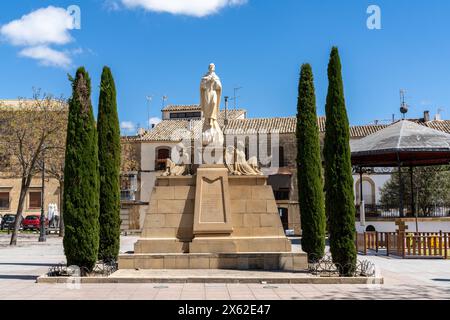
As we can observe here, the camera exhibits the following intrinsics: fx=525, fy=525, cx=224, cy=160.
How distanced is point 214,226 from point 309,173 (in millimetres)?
3413

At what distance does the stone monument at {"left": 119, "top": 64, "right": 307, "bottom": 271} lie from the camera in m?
12.7

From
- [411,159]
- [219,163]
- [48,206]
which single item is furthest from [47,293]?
[48,206]

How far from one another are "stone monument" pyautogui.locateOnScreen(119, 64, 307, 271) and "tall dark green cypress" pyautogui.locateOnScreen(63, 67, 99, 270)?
1392 mm

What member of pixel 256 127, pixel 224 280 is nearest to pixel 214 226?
pixel 224 280

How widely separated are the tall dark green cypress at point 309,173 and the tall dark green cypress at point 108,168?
5124mm

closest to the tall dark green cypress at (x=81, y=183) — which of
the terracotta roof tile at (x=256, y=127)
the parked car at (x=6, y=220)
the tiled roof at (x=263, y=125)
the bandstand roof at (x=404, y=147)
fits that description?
the bandstand roof at (x=404, y=147)

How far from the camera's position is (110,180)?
14156 mm

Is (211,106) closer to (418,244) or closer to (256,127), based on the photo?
(418,244)

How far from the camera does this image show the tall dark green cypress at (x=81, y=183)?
11.6 metres

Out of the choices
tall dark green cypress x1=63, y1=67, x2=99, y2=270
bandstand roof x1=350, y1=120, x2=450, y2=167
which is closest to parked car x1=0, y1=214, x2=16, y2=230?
bandstand roof x1=350, y1=120, x2=450, y2=167

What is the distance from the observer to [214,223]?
13.1m

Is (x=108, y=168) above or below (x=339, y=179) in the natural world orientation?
above

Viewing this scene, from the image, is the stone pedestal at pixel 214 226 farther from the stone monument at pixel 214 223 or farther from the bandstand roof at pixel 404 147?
the bandstand roof at pixel 404 147
